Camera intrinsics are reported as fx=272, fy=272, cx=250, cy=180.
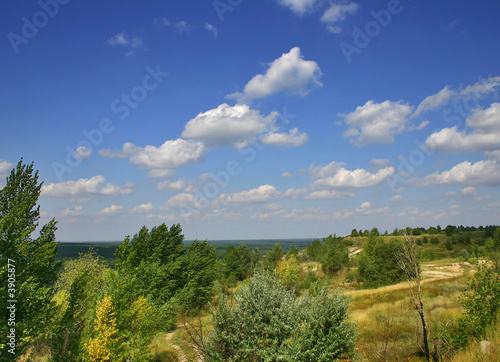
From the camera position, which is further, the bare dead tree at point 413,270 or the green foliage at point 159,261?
the green foliage at point 159,261

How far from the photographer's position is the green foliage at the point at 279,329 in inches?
361

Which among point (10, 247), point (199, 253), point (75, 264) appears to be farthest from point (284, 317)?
point (75, 264)

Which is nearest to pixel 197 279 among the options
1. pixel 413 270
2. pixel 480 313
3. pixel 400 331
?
pixel 400 331

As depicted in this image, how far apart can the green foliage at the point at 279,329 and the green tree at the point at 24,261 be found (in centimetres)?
1467

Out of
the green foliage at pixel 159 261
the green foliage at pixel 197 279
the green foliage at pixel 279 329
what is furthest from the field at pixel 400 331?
the green foliage at pixel 197 279

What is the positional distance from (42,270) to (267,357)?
20004 mm

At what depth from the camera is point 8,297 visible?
1697 cm

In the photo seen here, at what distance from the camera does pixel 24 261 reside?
1966cm
